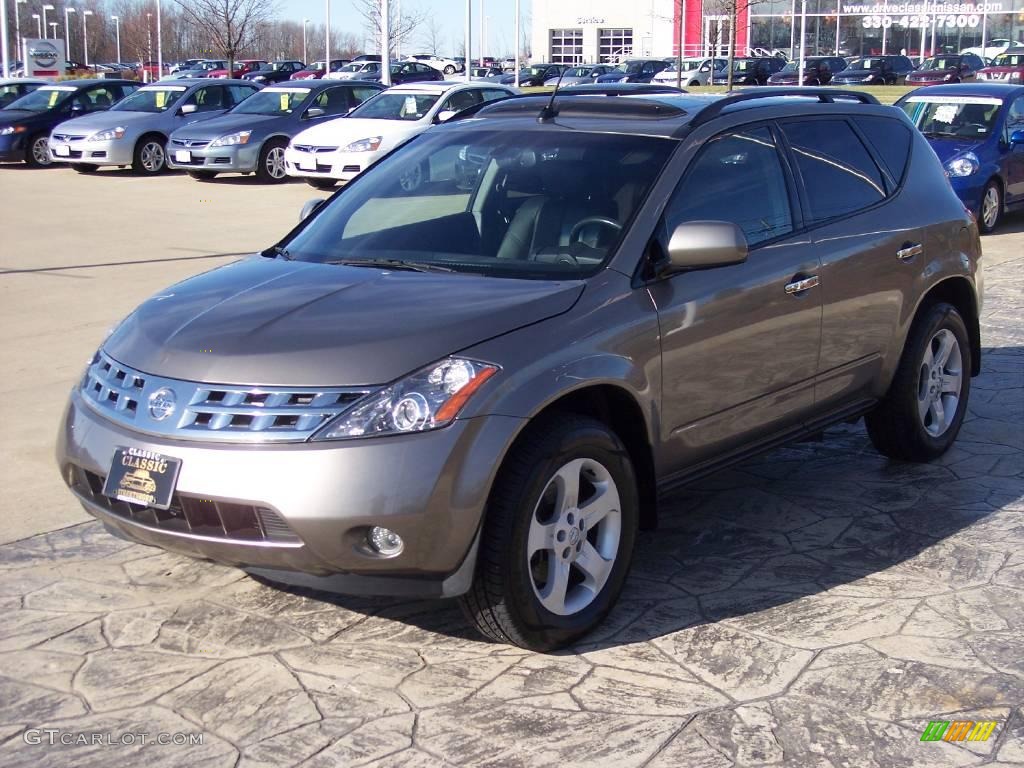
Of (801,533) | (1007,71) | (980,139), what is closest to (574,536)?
(801,533)

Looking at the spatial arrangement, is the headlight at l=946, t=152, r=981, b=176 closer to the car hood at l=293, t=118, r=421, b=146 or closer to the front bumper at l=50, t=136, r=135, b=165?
the car hood at l=293, t=118, r=421, b=146

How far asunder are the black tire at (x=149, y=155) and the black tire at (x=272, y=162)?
2285mm

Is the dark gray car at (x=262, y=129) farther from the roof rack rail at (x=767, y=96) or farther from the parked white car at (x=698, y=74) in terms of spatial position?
the parked white car at (x=698, y=74)

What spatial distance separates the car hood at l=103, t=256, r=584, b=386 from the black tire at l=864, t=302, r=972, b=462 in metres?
2.27

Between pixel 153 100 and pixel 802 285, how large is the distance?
20220mm

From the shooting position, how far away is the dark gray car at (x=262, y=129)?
2098 centimetres

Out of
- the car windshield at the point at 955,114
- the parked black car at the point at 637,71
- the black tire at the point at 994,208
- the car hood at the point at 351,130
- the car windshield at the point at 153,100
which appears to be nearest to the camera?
the black tire at the point at 994,208

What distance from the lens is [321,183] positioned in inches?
794

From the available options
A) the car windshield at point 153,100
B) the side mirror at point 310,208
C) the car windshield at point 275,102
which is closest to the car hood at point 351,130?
the car windshield at point 275,102

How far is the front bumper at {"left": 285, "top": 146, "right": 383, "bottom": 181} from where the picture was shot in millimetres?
19016

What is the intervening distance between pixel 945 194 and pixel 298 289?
3.39 meters

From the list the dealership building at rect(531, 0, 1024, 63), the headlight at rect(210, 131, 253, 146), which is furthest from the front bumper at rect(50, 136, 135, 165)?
the dealership building at rect(531, 0, 1024, 63)

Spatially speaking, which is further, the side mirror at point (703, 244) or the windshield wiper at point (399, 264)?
the windshield wiper at point (399, 264)

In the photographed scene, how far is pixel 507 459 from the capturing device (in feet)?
13.0
